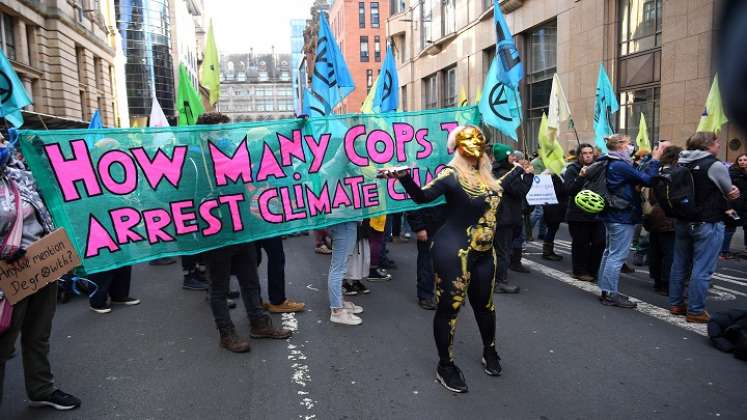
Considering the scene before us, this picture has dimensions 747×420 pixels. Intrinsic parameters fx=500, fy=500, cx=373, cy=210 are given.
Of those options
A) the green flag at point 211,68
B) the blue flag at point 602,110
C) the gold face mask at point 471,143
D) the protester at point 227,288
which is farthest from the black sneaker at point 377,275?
the green flag at point 211,68

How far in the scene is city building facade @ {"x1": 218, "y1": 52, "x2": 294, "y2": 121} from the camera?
461 ft

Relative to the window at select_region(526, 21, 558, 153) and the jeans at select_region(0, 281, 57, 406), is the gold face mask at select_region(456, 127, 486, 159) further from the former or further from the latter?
the window at select_region(526, 21, 558, 153)

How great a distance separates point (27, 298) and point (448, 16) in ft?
94.9

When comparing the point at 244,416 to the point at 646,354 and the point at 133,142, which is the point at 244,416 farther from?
the point at 646,354

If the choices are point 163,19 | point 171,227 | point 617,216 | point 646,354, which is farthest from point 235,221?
point 163,19

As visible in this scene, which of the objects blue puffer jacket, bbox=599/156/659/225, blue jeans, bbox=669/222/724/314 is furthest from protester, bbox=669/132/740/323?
blue puffer jacket, bbox=599/156/659/225

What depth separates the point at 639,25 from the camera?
14.8 m

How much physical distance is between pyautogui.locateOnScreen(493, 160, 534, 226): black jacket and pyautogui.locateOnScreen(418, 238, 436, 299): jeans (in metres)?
0.93

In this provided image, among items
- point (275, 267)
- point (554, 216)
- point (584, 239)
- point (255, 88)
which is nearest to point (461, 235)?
point (275, 267)

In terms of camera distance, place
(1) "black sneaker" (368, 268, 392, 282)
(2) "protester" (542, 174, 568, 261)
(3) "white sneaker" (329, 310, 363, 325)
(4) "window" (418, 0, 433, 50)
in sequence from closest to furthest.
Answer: (3) "white sneaker" (329, 310, 363, 325) < (1) "black sneaker" (368, 268, 392, 282) < (2) "protester" (542, 174, 568, 261) < (4) "window" (418, 0, 433, 50)

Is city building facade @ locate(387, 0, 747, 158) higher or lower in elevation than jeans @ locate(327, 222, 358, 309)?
higher

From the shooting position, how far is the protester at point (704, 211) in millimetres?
4836

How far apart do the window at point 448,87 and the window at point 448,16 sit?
221 cm

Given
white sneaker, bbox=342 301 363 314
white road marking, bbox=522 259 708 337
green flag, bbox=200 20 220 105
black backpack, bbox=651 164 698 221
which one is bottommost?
white road marking, bbox=522 259 708 337
